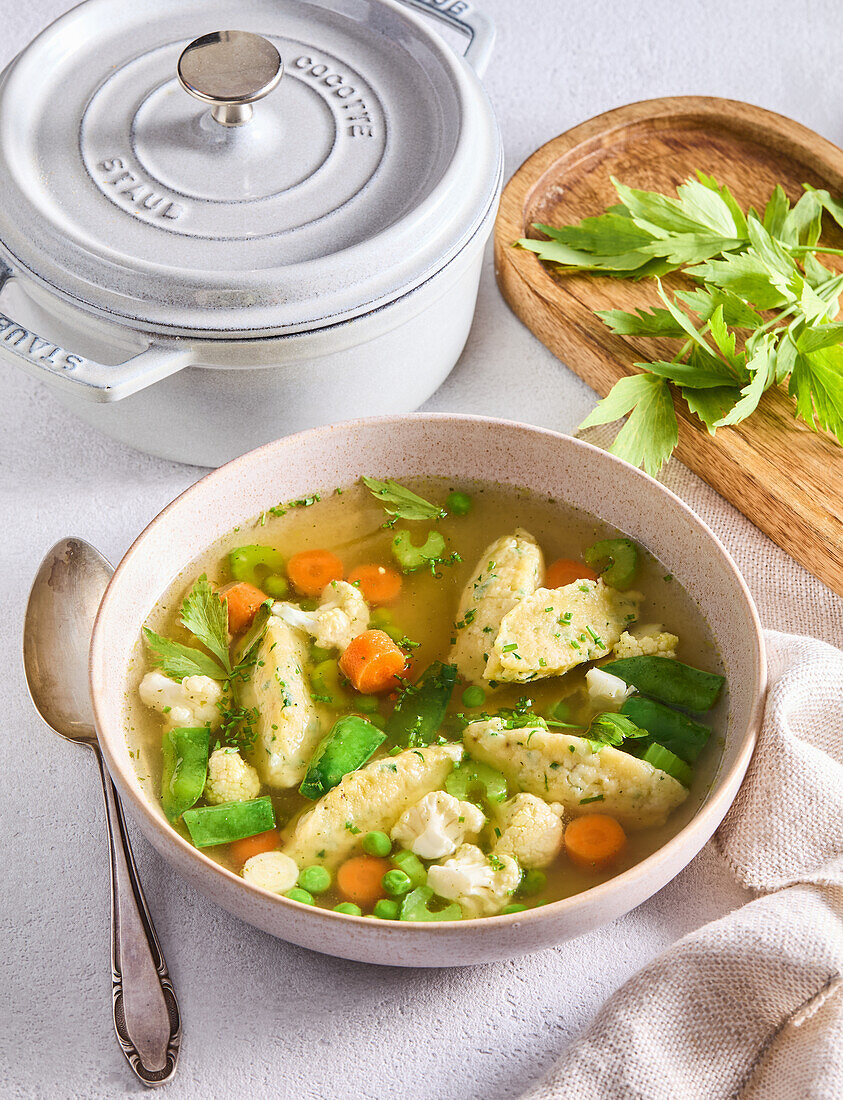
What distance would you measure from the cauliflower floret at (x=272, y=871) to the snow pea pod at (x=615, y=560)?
66cm

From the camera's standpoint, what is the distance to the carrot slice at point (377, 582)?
1751 millimetres

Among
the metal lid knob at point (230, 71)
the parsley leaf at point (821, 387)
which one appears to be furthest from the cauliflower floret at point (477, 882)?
the metal lid knob at point (230, 71)

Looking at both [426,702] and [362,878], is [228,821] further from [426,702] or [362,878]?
[426,702]

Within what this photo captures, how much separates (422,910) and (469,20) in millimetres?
1672

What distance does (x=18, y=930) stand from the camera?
1.55 meters

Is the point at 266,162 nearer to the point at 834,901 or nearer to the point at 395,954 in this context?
the point at 395,954

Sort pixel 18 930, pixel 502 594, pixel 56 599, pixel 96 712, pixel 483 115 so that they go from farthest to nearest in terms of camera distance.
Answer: pixel 483 115, pixel 56 599, pixel 502 594, pixel 18 930, pixel 96 712

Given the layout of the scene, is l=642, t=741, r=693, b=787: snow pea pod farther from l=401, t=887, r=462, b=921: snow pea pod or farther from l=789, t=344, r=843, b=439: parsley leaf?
l=789, t=344, r=843, b=439: parsley leaf

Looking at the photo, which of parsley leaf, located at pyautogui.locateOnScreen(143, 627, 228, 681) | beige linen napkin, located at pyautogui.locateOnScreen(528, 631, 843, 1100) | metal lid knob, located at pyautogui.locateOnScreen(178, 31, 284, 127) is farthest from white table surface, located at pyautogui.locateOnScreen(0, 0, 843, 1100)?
metal lid knob, located at pyautogui.locateOnScreen(178, 31, 284, 127)

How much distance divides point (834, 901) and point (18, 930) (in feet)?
3.62

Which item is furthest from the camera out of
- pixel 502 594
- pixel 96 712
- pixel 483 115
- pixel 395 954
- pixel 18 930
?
pixel 483 115

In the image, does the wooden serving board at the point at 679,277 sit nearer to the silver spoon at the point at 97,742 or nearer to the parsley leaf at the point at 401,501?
the parsley leaf at the point at 401,501

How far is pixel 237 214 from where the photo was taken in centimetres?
181

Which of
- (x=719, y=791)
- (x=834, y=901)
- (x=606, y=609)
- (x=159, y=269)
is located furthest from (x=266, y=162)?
(x=834, y=901)
